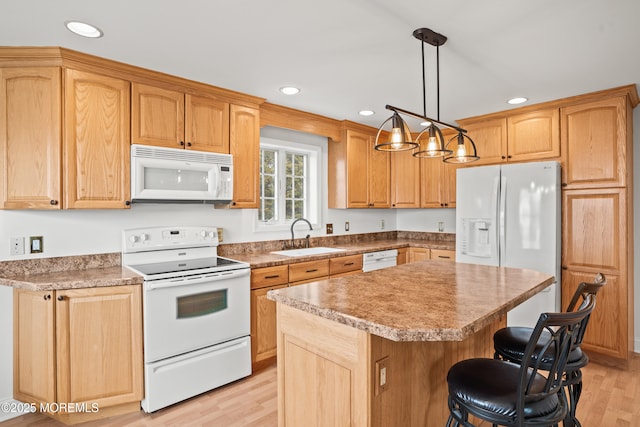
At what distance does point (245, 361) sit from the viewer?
277 cm

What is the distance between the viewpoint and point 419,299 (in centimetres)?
163

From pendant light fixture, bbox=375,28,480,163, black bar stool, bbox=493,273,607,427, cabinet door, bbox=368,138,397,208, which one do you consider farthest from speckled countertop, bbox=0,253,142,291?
cabinet door, bbox=368,138,397,208

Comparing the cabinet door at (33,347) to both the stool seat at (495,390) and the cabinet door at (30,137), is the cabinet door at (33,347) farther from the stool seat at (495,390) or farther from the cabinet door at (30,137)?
the stool seat at (495,390)

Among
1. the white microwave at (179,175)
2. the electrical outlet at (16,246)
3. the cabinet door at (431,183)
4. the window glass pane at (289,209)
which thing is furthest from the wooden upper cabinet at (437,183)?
the electrical outlet at (16,246)

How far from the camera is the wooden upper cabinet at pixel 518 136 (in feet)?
11.0

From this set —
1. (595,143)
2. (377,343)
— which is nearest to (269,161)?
(377,343)

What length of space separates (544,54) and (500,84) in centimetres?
54

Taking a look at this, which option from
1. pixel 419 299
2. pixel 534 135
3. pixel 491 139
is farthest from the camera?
pixel 491 139

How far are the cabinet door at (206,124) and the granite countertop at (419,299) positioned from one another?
1.63 metres

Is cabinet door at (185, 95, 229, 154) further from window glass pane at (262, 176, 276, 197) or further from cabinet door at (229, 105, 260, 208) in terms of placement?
window glass pane at (262, 176, 276, 197)

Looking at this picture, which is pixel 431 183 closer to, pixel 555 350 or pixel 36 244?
pixel 555 350

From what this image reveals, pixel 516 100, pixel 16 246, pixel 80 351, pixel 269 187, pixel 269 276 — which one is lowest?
pixel 80 351

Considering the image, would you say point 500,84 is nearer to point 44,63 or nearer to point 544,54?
point 544,54

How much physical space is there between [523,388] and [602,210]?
2546 mm
